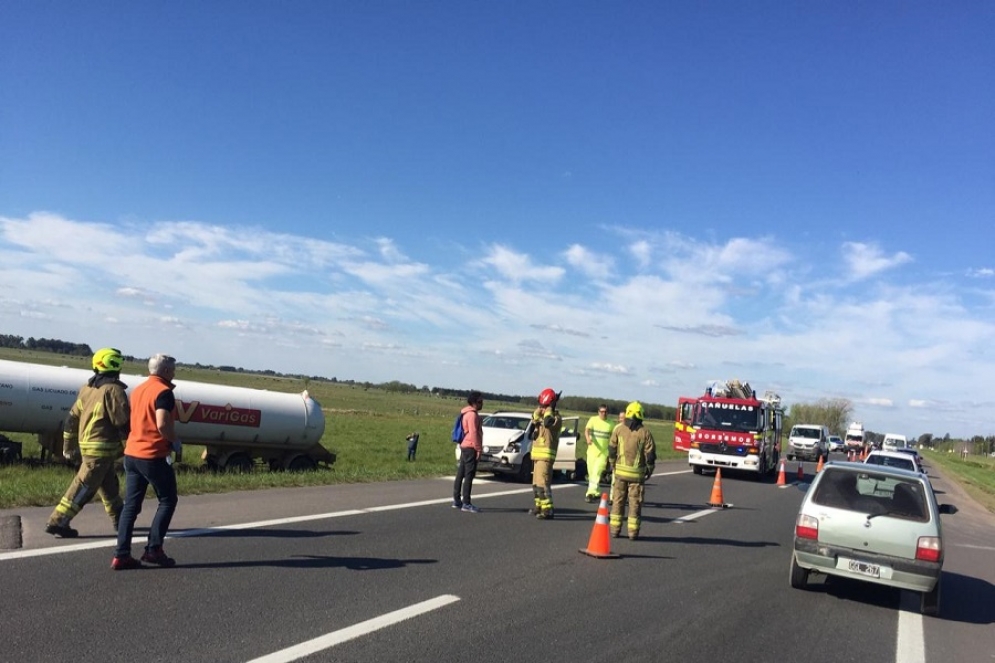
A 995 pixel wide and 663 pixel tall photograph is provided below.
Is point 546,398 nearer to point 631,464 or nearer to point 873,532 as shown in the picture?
point 631,464

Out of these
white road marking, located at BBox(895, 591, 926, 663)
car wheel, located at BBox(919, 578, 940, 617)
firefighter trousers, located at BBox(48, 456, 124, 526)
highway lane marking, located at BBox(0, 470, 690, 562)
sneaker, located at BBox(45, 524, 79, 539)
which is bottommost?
highway lane marking, located at BBox(0, 470, 690, 562)

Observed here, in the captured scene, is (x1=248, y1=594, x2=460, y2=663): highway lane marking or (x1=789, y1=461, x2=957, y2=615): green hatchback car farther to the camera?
(x1=789, y1=461, x2=957, y2=615): green hatchback car

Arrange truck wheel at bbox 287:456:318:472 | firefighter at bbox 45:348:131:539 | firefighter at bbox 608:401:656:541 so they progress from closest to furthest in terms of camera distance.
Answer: firefighter at bbox 45:348:131:539
firefighter at bbox 608:401:656:541
truck wheel at bbox 287:456:318:472

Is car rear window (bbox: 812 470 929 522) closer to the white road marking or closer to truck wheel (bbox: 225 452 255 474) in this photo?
the white road marking

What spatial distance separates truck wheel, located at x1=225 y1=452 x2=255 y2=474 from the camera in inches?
731

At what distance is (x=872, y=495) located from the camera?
7945mm

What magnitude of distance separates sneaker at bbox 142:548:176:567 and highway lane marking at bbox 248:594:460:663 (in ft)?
7.69

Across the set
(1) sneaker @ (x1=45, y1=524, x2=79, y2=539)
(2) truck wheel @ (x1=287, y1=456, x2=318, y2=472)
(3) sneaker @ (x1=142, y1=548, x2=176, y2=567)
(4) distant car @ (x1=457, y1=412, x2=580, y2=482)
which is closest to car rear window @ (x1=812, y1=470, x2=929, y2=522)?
(3) sneaker @ (x1=142, y1=548, x2=176, y2=567)

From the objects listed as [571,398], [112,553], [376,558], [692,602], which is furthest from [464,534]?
[571,398]

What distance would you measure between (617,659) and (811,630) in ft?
7.82

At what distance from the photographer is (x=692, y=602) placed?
282 inches

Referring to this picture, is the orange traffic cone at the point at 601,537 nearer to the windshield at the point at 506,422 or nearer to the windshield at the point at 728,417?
the windshield at the point at 506,422

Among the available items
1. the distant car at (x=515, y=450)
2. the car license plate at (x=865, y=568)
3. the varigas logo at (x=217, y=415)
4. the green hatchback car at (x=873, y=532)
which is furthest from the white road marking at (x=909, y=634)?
the varigas logo at (x=217, y=415)

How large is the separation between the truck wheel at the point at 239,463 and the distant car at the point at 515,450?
6.00 m
